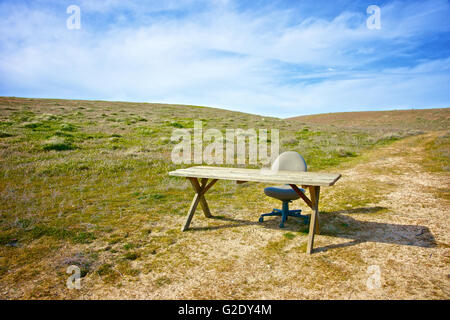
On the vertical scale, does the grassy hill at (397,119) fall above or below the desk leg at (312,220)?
above

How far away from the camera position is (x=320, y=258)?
3740 mm

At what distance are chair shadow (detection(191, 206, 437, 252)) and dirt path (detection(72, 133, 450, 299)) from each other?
14mm

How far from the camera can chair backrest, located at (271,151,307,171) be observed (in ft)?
17.2

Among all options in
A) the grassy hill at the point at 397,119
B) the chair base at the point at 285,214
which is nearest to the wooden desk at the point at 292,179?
the chair base at the point at 285,214

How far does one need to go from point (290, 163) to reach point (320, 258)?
203cm

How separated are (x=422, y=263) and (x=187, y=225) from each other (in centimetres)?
349

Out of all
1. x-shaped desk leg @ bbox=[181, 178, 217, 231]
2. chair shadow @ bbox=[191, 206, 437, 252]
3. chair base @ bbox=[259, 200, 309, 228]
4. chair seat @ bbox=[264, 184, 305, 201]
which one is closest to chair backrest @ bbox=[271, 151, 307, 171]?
chair seat @ bbox=[264, 184, 305, 201]

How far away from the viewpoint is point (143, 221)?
5145mm

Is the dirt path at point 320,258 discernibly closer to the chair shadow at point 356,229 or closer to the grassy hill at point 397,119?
the chair shadow at point 356,229

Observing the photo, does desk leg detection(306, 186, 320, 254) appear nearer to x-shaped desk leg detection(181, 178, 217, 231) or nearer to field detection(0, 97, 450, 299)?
field detection(0, 97, 450, 299)

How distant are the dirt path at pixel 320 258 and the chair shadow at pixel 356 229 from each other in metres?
0.01

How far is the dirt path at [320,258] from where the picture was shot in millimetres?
3023
